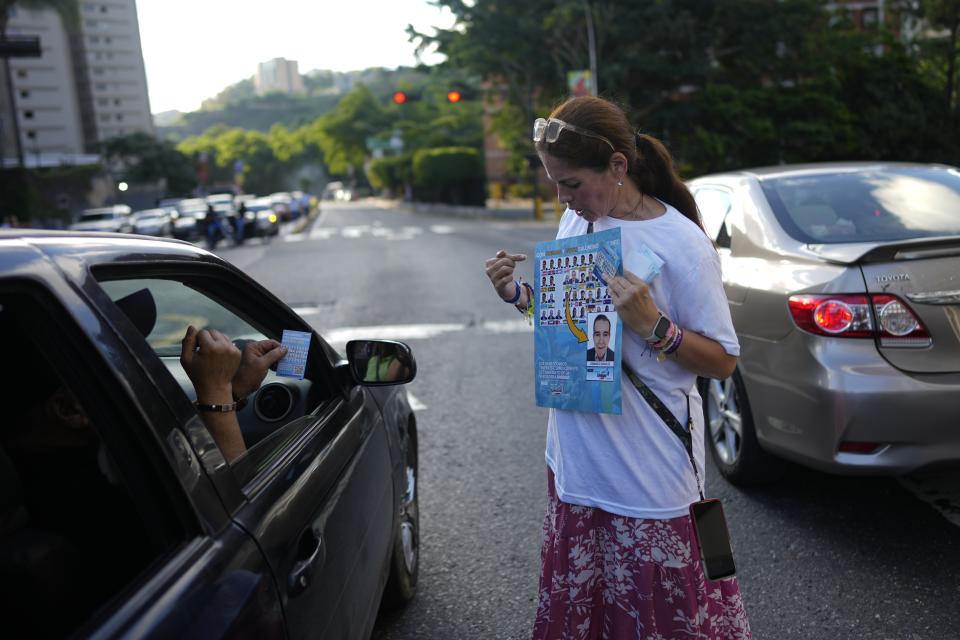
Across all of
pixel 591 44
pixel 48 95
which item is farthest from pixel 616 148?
pixel 48 95

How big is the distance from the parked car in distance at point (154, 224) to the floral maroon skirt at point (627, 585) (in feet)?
109

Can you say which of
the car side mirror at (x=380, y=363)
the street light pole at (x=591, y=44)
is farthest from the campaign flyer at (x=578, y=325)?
the street light pole at (x=591, y=44)

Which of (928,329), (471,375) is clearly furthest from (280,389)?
(471,375)

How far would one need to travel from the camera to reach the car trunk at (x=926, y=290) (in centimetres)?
336

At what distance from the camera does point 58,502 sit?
5.71 feet

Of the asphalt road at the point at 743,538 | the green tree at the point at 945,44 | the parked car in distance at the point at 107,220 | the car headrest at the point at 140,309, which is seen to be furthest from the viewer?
the parked car in distance at the point at 107,220

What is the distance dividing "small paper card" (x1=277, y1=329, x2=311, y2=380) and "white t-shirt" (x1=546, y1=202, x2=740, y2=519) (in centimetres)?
72

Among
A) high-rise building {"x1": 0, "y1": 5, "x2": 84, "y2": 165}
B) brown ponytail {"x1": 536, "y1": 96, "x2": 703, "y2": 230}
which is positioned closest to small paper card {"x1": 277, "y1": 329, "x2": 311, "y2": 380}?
brown ponytail {"x1": 536, "y1": 96, "x2": 703, "y2": 230}

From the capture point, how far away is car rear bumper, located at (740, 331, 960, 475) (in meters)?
3.33

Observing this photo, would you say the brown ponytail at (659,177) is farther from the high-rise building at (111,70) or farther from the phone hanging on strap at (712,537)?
the high-rise building at (111,70)

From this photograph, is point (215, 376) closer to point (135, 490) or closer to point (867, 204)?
point (135, 490)

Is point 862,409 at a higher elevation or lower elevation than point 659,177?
lower

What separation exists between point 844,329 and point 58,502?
2.87 m

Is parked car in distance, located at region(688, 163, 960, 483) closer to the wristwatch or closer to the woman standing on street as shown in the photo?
the woman standing on street
